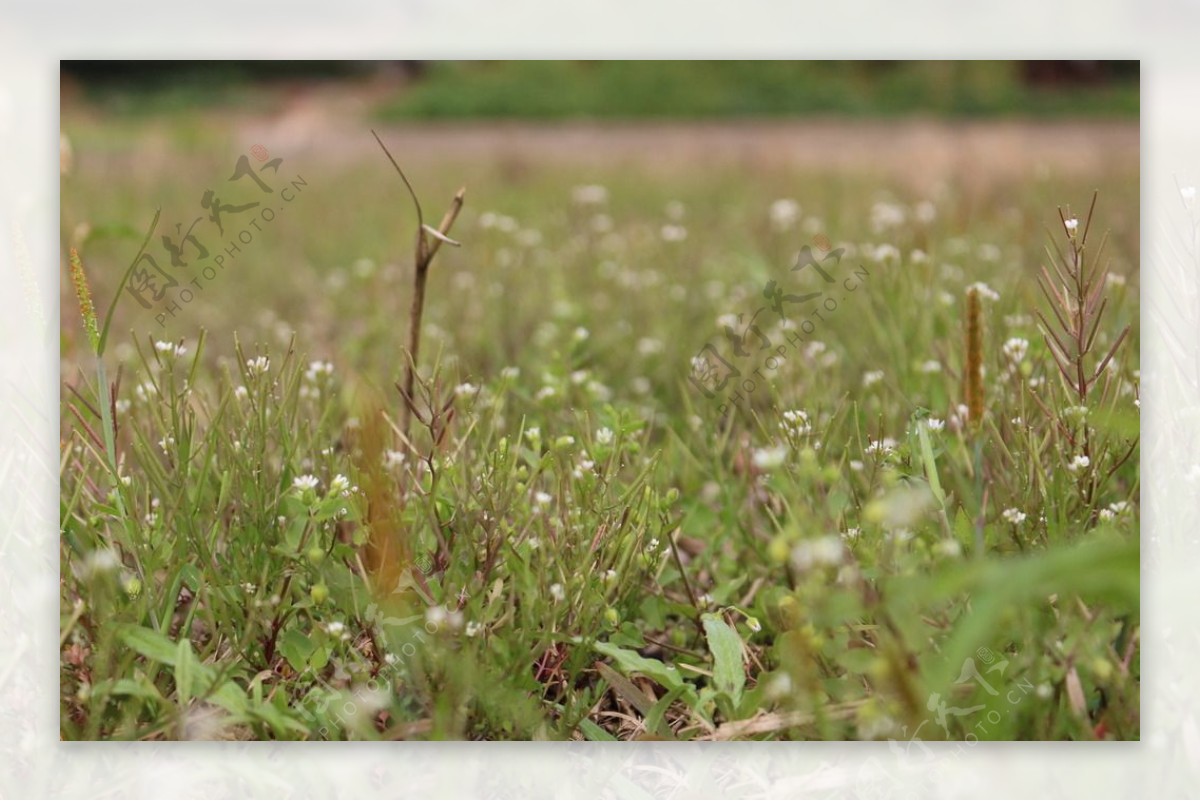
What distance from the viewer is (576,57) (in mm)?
1872

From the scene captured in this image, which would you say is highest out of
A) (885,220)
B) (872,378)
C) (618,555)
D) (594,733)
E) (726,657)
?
(885,220)

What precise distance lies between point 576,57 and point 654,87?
4.34 m

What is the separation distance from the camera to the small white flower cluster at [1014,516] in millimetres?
1597

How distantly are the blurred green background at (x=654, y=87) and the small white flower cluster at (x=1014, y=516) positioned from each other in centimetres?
77

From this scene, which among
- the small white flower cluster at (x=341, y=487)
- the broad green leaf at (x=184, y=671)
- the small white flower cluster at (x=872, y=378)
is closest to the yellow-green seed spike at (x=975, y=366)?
the small white flower cluster at (x=872, y=378)

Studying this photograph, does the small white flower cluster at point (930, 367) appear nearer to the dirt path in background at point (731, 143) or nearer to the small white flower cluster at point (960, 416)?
the small white flower cluster at point (960, 416)

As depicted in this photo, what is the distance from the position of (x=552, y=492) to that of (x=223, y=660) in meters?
0.57

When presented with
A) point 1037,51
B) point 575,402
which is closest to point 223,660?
point 575,402

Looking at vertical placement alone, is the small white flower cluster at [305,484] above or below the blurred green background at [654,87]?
below

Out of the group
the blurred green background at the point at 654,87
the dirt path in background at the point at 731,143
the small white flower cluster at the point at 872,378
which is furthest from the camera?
the dirt path in background at the point at 731,143

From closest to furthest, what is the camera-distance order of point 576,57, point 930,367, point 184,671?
point 184,671, point 576,57, point 930,367

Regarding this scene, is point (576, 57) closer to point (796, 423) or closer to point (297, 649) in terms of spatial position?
point (796, 423)

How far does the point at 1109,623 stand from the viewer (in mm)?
1504

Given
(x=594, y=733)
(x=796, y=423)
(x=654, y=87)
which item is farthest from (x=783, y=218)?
(x=654, y=87)
